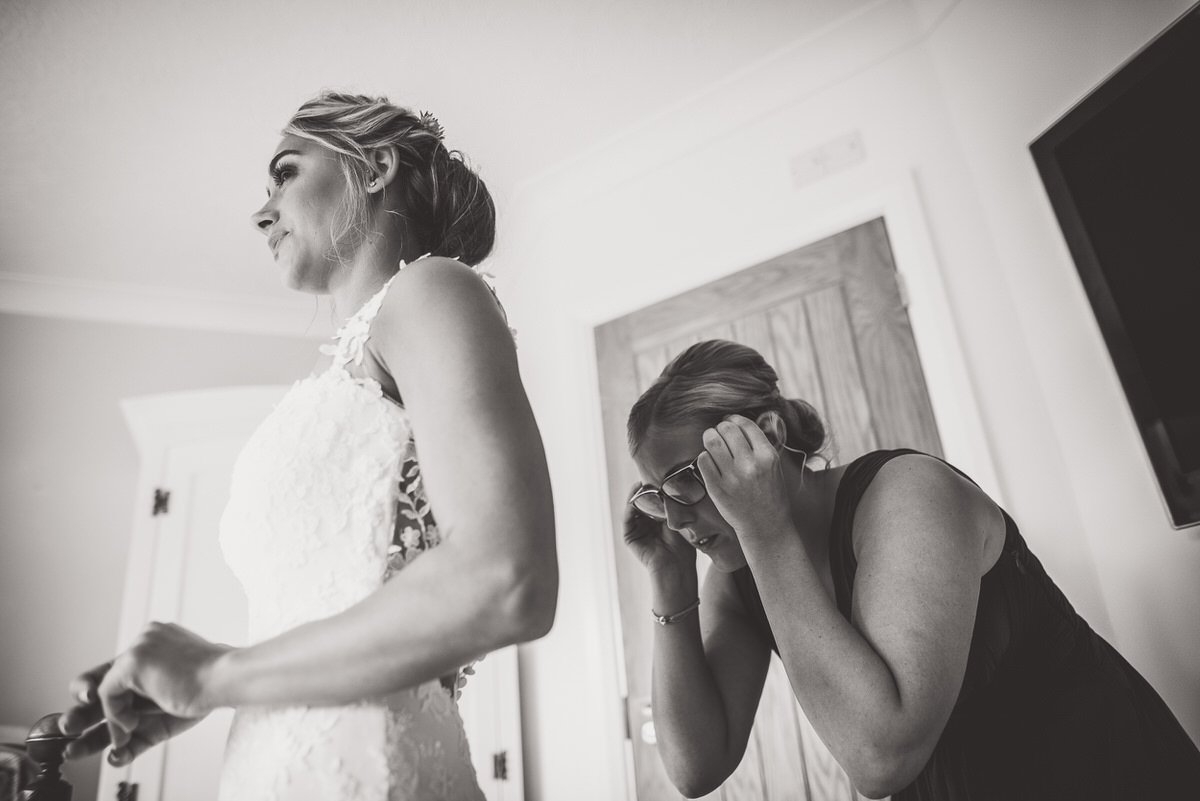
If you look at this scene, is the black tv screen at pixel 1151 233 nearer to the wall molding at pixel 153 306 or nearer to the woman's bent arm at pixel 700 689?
the woman's bent arm at pixel 700 689

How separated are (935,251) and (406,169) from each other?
175cm

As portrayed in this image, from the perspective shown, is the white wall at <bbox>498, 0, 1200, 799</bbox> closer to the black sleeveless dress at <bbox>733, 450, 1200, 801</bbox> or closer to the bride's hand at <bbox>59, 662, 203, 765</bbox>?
the black sleeveless dress at <bbox>733, 450, 1200, 801</bbox>

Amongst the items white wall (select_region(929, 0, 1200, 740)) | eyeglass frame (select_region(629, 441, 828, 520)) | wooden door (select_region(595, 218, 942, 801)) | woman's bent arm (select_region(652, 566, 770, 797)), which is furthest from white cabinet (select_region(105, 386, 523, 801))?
white wall (select_region(929, 0, 1200, 740))

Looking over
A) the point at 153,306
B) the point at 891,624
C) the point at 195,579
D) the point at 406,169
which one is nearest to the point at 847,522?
the point at 891,624

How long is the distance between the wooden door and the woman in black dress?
89 cm

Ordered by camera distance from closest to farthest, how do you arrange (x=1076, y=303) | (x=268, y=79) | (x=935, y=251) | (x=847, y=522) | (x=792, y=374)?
(x=847, y=522) → (x=1076, y=303) → (x=935, y=251) → (x=792, y=374) → (x=268, y=79)

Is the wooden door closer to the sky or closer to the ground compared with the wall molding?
closer to the ground

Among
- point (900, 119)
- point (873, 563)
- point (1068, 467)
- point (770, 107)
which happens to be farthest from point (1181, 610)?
point (770, 107)

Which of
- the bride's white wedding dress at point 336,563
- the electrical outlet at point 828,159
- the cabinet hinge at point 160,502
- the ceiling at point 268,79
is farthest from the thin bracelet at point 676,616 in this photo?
the cabinet hinge at point 160,502

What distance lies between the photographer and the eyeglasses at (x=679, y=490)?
1237 mm

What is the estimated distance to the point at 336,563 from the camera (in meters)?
0.71

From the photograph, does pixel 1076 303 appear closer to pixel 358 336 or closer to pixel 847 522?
pixel 847 522

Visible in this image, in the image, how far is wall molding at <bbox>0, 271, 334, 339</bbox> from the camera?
11.2 ft

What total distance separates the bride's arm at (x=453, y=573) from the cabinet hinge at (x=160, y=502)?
309 centimetres
